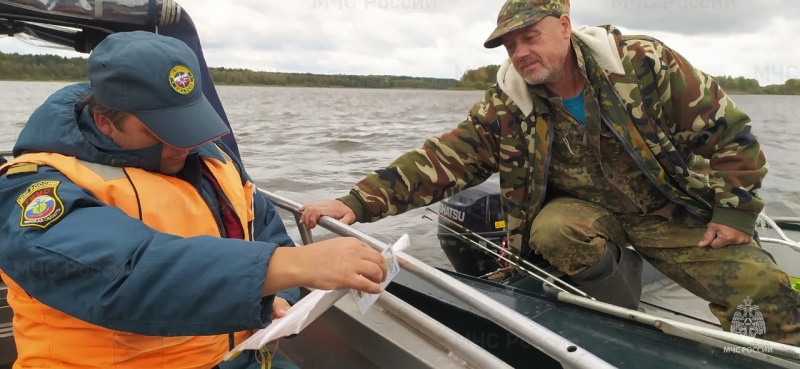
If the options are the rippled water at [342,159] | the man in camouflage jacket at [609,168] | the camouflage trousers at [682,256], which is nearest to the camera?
the camouflage trousers at [682,256]

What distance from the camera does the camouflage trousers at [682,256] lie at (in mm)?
2369

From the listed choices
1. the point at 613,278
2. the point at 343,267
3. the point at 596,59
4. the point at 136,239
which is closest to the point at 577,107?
the point at 596,59

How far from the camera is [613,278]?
107 inches

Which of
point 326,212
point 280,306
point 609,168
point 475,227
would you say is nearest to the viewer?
point 280,306

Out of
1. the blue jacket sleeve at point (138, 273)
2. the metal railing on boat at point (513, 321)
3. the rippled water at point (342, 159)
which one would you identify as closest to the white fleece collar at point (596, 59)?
the metal railing on boat at point (513, 321)

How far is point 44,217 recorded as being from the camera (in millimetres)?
1266

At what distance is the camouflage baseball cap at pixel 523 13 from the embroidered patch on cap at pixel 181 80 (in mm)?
1491

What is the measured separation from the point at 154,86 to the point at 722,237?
7.39ft

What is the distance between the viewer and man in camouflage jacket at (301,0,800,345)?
2.48 meters

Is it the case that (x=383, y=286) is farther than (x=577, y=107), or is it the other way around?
(x=577, y=107)

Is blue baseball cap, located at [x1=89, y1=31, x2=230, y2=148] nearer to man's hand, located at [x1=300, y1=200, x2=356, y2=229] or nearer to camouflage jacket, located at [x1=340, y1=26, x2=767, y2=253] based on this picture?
man's hand, located at [x1=300, y1=200, x2=356, y2=229]

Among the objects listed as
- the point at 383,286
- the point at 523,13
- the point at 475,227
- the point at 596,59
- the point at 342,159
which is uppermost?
the point at 523,13
